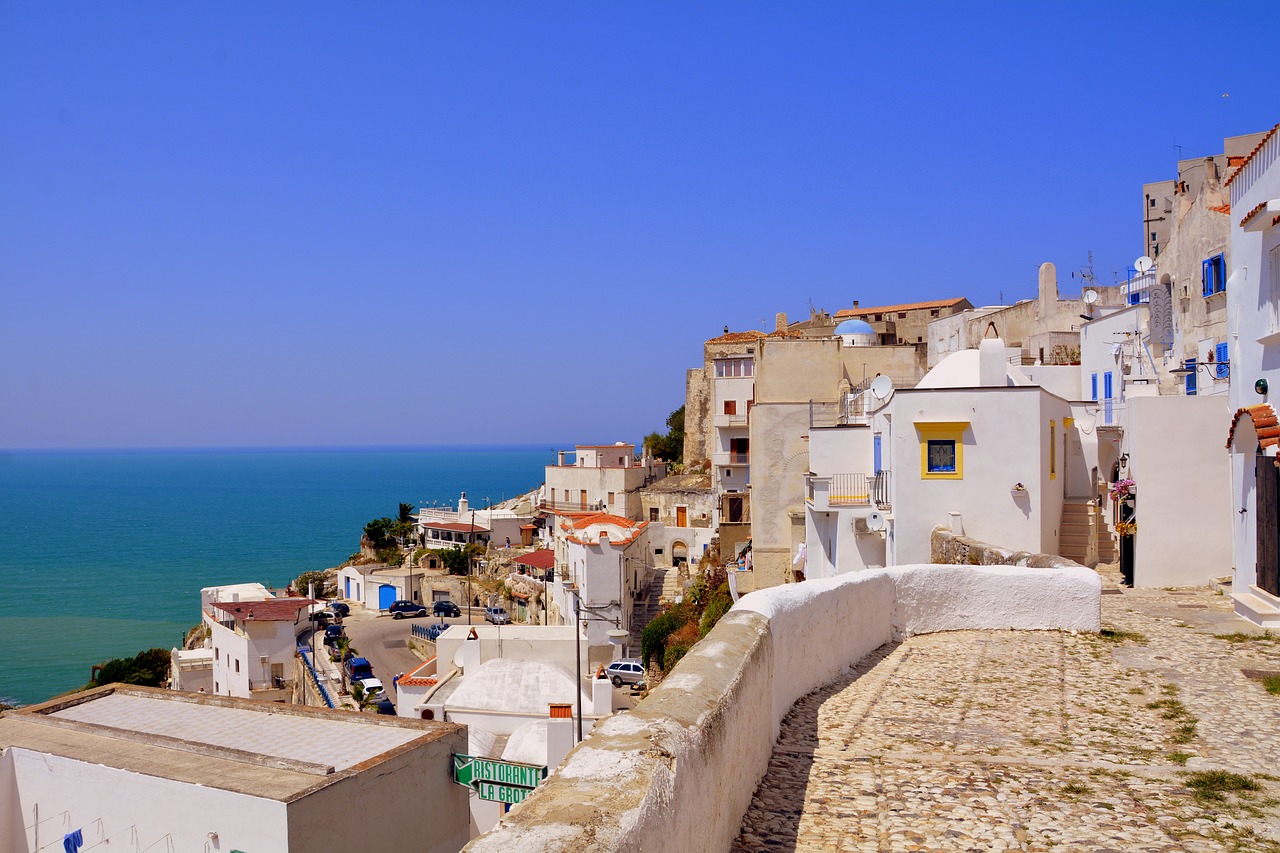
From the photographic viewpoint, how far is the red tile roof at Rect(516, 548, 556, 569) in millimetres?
55500

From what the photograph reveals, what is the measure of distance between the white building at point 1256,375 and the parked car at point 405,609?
55.2 meters

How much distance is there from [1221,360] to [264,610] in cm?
3560

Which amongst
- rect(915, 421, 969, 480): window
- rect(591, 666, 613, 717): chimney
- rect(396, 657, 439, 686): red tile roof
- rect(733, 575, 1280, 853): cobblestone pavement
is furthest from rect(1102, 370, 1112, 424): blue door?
rect(396, 657, 439, 686): red tile roof

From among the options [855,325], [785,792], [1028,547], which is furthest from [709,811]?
[855,325]

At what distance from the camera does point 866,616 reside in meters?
8.73

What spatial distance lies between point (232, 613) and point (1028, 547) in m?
34.0

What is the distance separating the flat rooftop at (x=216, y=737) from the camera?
12.6 metres

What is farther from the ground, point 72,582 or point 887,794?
point 887,794

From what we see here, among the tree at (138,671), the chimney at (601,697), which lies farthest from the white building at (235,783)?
the tree at (138,671)

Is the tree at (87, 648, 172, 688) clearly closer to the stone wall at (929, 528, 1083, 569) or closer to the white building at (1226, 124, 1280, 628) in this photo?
the stone wall at (929, 528, 1083, 569)

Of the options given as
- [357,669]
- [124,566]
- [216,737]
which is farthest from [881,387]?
[124,566]

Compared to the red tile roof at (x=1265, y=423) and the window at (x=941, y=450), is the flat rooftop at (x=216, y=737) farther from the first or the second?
the red tile roof at (x=1265, y=423)

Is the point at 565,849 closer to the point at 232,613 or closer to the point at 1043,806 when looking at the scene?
the point at 1043,806

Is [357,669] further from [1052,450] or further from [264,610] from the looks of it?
[1052,450]
